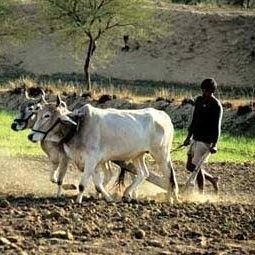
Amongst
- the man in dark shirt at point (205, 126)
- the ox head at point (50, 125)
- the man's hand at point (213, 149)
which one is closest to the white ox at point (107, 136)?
the ox head at point (50, 125)

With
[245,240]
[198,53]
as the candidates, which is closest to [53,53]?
[198,53]

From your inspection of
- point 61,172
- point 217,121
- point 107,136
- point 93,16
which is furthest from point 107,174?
point 93,16

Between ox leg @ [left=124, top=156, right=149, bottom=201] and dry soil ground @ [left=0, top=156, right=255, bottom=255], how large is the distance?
1.61ft

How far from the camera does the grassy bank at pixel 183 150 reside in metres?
21.3

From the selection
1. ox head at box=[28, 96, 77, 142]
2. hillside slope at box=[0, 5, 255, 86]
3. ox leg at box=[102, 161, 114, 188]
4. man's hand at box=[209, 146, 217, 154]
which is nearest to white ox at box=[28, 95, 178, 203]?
ox head at box=[28, 96, 77, 142]

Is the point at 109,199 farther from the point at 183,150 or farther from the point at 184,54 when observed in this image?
the point at 184,54

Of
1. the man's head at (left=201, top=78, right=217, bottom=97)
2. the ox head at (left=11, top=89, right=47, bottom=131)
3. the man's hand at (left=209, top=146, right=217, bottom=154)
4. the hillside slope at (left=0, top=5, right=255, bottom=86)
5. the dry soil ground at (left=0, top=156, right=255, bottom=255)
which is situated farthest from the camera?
the hillside slope at (left=0, top=5, right=255, bottom=86)

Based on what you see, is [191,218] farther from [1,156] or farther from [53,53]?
[53,53]

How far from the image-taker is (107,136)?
44.0 feet

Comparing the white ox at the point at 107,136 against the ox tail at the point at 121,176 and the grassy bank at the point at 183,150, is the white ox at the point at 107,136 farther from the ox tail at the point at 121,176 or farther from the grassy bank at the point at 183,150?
the grassy bank at the point at 183,150

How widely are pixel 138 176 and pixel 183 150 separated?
Answer: 9237mm

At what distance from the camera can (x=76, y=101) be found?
113ft

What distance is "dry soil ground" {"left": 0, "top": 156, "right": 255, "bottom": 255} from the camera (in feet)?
32.0

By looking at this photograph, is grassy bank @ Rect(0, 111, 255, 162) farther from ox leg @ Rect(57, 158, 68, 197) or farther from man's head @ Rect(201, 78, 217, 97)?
man's head @ Rect(201, 78, 217, 97)
